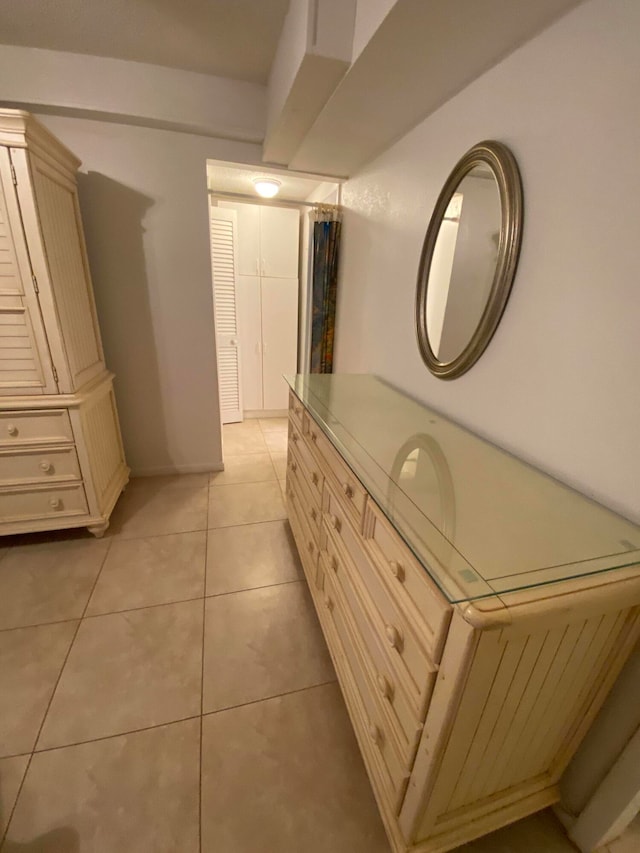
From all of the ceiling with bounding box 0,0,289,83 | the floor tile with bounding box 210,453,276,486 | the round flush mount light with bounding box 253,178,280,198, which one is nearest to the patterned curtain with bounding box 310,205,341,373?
the round flush mount light with bounding box 253,178,280,198

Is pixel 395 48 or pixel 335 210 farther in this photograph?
pixel 335 210

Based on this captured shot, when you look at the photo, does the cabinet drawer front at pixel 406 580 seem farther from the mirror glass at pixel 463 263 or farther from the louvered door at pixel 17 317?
the louvered door at pixel 17 317

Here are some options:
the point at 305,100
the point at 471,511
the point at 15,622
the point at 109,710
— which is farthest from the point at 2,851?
the point at 305,100

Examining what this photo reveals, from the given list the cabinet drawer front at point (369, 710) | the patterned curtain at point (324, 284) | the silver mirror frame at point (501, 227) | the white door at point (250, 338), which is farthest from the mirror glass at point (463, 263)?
the white door at point (250, 338)

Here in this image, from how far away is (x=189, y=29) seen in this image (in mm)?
1514

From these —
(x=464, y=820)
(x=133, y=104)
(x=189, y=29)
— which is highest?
(x=189, y=29)

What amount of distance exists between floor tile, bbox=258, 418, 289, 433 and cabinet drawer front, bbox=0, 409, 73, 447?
1.98m

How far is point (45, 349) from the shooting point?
1.61 m

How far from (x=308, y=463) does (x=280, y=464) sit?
4.57ft

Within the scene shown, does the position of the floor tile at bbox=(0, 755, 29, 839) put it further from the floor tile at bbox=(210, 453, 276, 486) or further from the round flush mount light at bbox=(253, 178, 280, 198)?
the round flush mount light at bbox=(253, 178, 280, 198)

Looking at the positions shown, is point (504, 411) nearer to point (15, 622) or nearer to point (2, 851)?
point (2, 851)

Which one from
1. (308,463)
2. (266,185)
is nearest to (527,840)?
(308,463)

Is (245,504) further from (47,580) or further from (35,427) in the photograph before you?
(35,427)

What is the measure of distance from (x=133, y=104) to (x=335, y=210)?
122 centimetres
